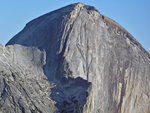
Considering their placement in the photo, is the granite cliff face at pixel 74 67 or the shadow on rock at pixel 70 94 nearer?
the shadow on rock at pixel 70 94

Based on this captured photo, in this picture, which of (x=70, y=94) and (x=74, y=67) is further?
(x=74, y=67)

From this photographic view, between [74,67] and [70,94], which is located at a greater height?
[74,67]

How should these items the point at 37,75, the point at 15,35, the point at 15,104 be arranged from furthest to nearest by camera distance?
the point at 15,35 < the point at 37,75 < the point at 15,104

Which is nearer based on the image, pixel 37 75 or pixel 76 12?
pixel 37 75

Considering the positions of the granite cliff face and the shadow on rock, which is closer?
the shadow on rock

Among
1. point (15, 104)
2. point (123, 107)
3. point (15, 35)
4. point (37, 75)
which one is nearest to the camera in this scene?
point (15, 104)

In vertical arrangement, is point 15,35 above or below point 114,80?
above

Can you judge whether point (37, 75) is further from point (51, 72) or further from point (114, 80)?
point (114, 80)

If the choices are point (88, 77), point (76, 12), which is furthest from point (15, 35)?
point (88, 77)
